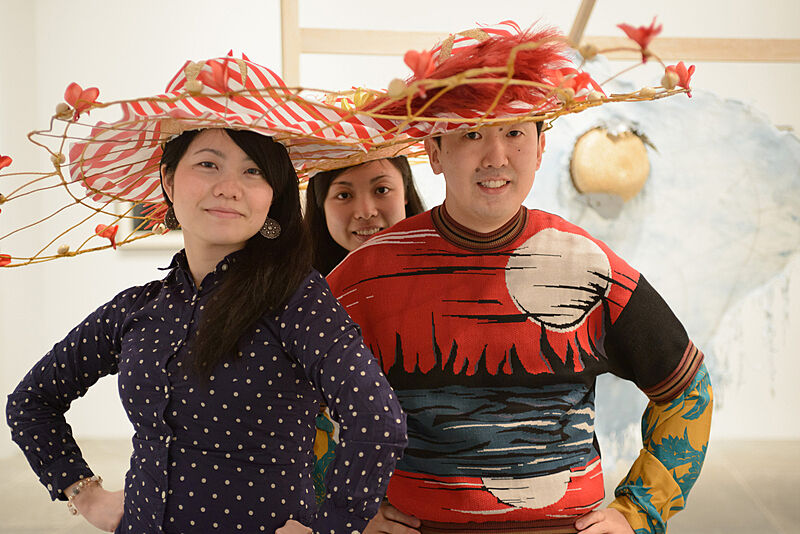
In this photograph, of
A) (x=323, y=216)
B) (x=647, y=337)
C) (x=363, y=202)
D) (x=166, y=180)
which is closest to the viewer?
(x=166, y=180)

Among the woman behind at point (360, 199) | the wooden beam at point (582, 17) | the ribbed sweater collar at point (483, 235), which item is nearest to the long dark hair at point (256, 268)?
the ribbed sweater collar at point (483, 235)

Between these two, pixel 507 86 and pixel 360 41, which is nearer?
pixel 507 86

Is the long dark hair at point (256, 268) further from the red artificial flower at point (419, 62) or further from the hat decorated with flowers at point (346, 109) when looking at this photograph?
the red artificial flower at point (419, 62)

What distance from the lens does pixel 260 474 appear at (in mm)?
1009

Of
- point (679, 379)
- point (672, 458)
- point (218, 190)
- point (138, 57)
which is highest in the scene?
point (138, 57)

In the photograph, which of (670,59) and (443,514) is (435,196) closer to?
(670,59)

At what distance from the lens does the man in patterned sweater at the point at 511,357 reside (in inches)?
44.6

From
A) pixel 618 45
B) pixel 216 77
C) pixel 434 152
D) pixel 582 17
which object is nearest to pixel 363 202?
pixel 434 152

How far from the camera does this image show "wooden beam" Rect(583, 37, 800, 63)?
3.08 m

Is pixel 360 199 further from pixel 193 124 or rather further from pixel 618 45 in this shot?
pixel 618 45

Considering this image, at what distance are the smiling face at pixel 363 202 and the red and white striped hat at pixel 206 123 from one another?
34 centimetres

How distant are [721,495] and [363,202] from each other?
2.14 metres

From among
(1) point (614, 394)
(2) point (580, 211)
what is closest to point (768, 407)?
(1) point (614, 394)

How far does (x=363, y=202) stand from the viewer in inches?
63.1
